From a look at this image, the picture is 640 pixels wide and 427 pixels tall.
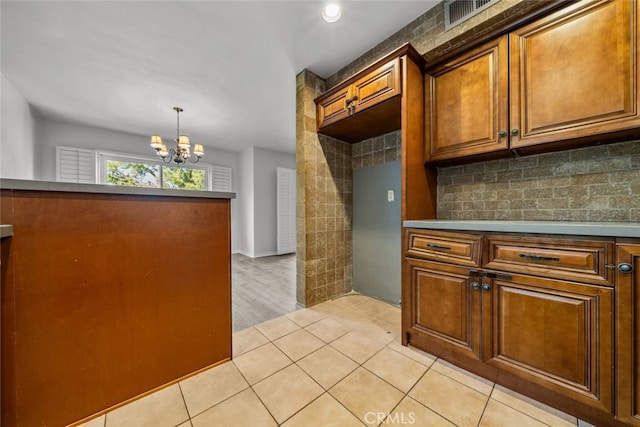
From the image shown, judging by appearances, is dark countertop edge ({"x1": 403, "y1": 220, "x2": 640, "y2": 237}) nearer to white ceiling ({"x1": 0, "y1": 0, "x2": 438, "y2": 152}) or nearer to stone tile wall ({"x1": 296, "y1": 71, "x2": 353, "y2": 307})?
stone tile wall ({"x1": 296, "y1": 71, "x2": 353, "y2": 307})

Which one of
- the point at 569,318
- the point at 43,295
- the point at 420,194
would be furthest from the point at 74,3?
the point at 569,318

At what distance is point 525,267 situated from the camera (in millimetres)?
1144

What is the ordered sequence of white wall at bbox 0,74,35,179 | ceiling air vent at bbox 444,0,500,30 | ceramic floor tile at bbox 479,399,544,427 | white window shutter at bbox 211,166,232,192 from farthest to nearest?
white window shutter at bbox 211,166,232,192, white wall at bbox 0,74,35,179, ceiling air vent at bbox 444,0,500,30, ceramic floor tile at bbox 479,399,544,427

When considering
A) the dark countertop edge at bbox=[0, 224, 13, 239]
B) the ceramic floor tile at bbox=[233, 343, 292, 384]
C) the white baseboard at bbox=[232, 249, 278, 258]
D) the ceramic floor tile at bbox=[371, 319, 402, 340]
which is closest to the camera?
the dark countertop edge at bbox=[0, 224, 13, 239]

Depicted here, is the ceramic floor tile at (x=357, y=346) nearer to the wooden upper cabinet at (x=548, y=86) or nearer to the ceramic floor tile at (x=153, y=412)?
the ceramic floor tile at (x=153, y=412)

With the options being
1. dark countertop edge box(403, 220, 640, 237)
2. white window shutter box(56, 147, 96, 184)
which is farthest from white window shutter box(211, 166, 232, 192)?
dark countertop edge box(403, 220, 640, 237)

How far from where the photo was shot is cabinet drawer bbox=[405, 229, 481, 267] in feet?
4.29

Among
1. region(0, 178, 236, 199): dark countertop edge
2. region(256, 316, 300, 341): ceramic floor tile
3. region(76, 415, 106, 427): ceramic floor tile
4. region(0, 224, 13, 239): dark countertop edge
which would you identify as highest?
region(0, 178, 236, 199): dark countertop edge

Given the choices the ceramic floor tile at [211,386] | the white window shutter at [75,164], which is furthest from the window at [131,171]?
the ceramic floor tile at [211,386]

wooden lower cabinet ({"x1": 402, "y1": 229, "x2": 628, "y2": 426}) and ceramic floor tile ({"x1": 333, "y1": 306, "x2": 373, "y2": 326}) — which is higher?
wooden lower cabinet ({"x1": 402, "y1": 229, "x2": 628, "y2": 426})

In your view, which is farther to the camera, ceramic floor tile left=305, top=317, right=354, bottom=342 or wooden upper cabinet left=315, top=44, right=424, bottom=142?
ceramic floor tile left=305, top=317, right=354, bottom=342

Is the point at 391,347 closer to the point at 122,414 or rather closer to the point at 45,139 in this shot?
the point at 122,414

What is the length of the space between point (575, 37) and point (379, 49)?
134cm

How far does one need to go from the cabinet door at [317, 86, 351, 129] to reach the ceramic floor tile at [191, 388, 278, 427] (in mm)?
2148
